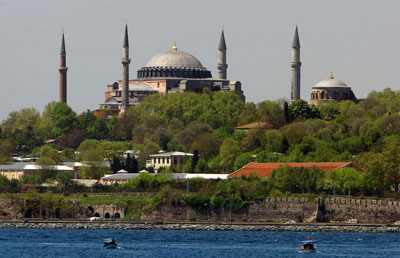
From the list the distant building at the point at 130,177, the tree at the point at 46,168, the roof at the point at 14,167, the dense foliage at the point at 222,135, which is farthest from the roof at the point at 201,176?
the roof at the point at 14,167

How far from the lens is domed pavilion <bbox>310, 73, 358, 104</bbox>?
183 meters

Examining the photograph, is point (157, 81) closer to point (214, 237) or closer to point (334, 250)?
point (214, 237)

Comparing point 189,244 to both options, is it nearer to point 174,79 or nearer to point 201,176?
point 201,176

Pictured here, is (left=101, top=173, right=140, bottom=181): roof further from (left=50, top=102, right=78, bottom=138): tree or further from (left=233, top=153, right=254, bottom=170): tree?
(left=50, top=102, right=78, bottom=138): tree

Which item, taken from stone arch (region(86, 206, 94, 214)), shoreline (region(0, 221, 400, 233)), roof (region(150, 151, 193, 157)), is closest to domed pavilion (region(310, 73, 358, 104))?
roof (region(150, 151, 193, 157))

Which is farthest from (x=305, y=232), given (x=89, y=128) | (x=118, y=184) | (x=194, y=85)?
(x=194, y=85)

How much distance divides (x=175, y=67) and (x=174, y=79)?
214cm

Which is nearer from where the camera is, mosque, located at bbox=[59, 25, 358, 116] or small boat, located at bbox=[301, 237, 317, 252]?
small boat, located at bbox=[301, 237, 317, 252]

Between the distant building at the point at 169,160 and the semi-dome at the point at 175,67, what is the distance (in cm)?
4354

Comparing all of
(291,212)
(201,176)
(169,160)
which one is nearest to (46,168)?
(169,160)

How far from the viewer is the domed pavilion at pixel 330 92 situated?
183000 millimetres

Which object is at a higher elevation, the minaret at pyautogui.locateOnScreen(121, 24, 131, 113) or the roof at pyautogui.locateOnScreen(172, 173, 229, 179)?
the minaret at pyautogui.locateOnScreen(121, 24, 131, 113)

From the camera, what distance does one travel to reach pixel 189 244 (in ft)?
323

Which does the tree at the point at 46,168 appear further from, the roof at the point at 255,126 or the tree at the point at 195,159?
the roof at the point at 255,126
